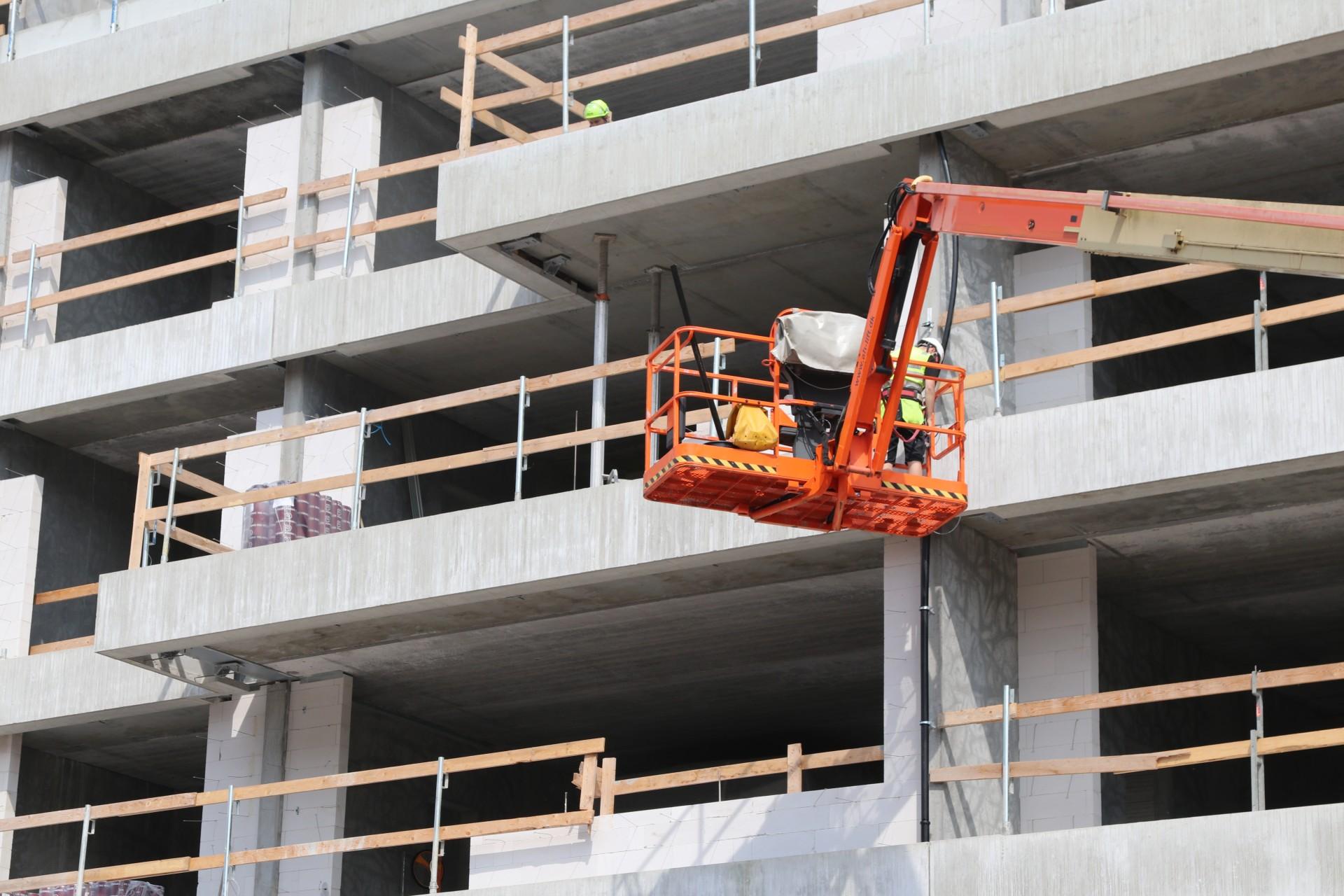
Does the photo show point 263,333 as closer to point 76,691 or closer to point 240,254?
point 240,254

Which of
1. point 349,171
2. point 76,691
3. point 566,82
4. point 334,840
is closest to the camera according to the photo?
point 334,840

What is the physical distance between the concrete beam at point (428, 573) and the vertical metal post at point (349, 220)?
4.46 m

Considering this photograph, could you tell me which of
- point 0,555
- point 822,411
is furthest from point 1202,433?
point 0,555

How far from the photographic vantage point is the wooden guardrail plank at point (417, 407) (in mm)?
22938

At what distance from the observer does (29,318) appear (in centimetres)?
2944

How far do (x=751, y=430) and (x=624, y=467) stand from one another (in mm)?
13466

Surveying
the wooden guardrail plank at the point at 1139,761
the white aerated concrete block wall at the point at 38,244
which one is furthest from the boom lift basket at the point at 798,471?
the white aerated concrete block wall at the point at 38,244

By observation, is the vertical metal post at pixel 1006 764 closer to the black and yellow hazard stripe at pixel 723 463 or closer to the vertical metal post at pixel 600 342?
the black and yellow hazard stripe at pixel 723 463

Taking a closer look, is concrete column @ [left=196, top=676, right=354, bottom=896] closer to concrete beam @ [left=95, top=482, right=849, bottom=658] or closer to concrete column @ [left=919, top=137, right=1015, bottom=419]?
concrete beam @ [left=95, top=482, right=849, bottom=658]

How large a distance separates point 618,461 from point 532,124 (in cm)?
461

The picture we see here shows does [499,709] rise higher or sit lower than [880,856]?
higher

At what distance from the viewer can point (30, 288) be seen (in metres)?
29.3

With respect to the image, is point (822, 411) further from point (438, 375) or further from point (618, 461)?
point (618, 461)

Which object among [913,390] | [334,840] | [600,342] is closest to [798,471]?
[913,390]
